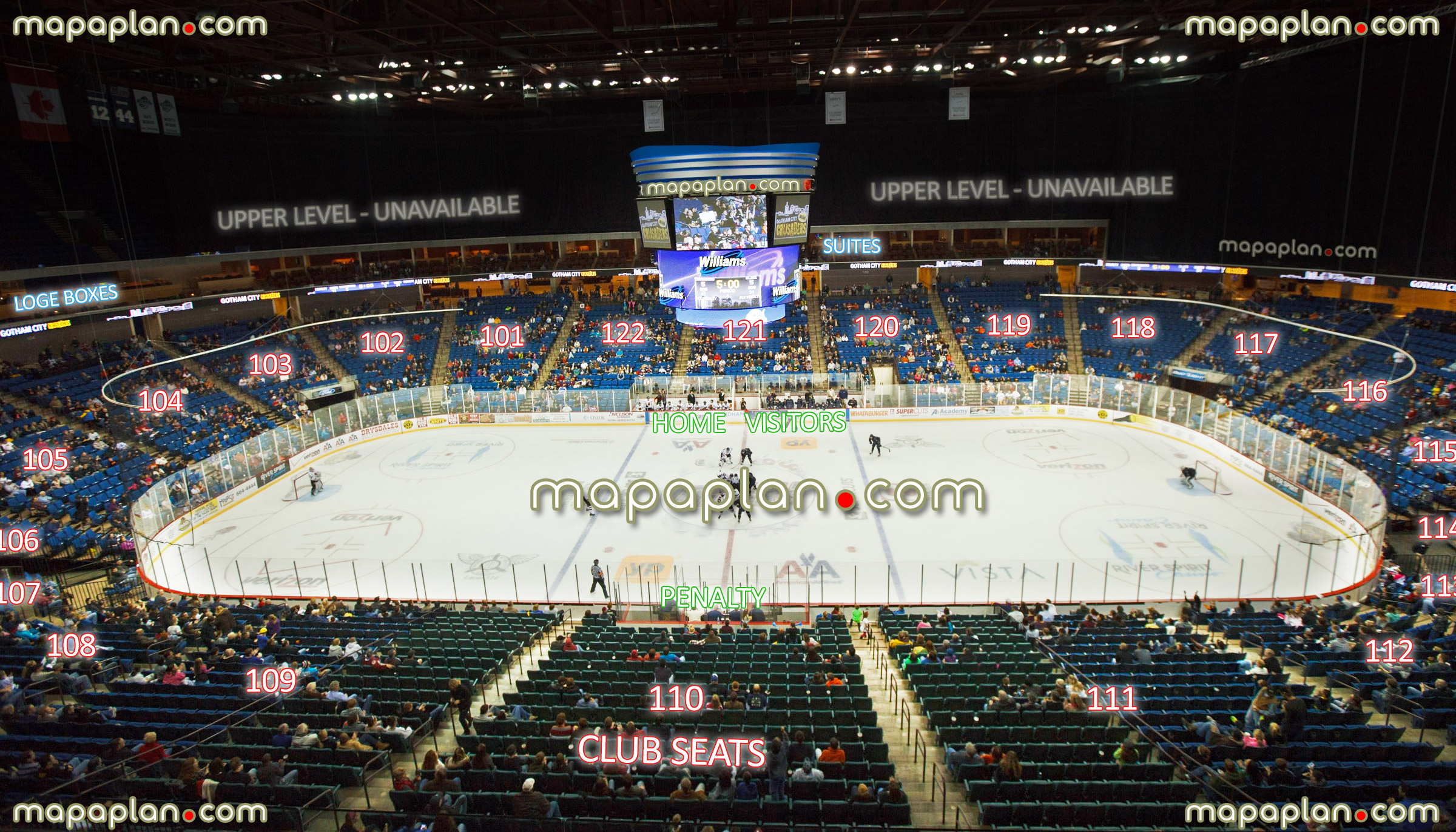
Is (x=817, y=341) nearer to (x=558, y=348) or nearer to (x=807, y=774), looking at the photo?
(x=558, y=348)

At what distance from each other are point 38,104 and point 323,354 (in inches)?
645

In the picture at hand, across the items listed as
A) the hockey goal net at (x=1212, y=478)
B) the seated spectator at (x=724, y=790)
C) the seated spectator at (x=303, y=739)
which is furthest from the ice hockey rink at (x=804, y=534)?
the seated spectator at (x=724, y=790)

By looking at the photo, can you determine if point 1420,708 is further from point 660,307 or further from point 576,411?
point 660,307

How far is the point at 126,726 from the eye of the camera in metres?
11.4

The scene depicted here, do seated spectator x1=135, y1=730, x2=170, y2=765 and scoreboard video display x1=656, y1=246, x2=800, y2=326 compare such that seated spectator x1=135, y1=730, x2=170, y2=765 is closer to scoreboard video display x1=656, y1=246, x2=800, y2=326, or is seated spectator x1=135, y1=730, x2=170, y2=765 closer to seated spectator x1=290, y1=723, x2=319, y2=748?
seated spectator x1=290, y1=723, x2=319, y2=748

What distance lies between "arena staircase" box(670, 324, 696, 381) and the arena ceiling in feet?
46.5

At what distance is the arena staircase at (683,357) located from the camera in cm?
4169

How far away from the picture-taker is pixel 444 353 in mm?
46594

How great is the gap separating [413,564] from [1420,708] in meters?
23.2

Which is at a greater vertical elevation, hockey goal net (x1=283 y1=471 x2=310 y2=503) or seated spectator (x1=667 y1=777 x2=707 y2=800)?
seated spectator (x1=667 y1=777 x2=707 y2=800)

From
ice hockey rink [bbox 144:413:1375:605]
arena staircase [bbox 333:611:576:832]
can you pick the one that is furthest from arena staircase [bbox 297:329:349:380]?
arena staircase [bbox 333:611:576:832]

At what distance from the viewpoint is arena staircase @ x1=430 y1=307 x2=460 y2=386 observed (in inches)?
1762

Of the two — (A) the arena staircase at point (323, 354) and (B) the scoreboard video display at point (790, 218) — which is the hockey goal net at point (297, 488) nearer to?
(A) the arena staircase at point (323, 354)

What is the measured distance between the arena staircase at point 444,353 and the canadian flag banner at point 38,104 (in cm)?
1976
